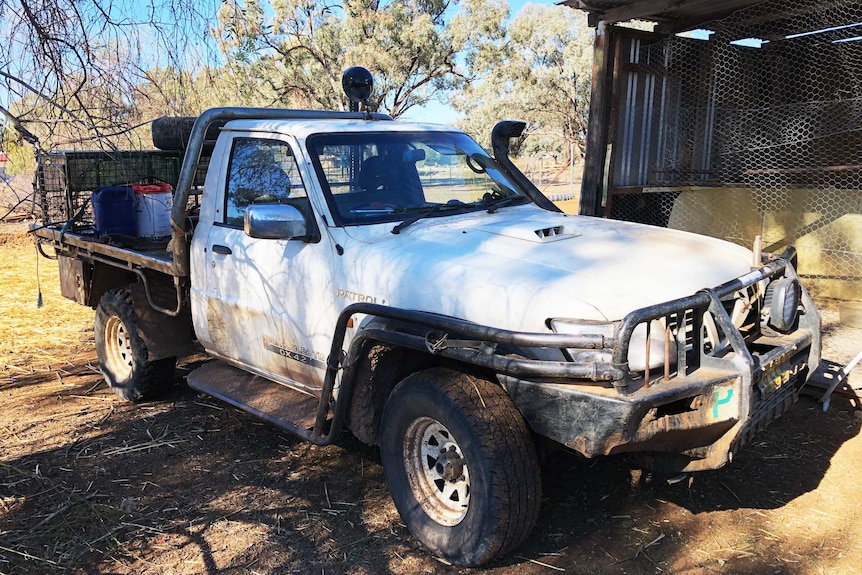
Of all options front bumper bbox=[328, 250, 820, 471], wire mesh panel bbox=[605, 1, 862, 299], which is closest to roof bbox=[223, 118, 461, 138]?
front bumper bbox=[328, 250, 820, 471]

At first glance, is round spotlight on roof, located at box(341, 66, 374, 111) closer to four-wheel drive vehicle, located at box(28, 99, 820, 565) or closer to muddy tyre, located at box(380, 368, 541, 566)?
four-wheel drive vehicle, located at box(28, 99, 820, 565)

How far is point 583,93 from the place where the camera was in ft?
103

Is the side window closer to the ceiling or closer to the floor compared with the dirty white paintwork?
closer to the ceiling

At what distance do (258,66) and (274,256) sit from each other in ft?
77.3

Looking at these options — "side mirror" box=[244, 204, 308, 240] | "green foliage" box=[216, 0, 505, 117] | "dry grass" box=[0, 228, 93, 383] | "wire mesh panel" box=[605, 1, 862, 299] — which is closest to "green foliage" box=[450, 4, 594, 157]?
"green foliage" box=[216, 0, 505, 117]

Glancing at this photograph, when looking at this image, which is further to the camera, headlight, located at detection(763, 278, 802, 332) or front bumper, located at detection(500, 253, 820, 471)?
headlight, located at detection(763, 278, 802, 332)

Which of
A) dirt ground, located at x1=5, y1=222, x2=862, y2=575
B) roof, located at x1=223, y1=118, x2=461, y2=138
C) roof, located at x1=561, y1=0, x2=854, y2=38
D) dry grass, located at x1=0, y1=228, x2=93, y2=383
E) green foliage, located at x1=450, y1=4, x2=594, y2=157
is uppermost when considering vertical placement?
green foliage, located at x1=450, y1=4, x2=594, y2=157

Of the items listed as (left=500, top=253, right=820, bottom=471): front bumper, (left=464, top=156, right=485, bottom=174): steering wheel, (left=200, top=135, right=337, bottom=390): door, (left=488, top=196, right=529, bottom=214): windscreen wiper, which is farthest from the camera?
(left=464, top=156, right=485, bottom=174): steering wheel

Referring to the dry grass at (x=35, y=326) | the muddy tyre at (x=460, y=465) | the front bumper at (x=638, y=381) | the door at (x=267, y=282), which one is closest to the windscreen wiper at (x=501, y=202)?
the door at (x=267, y=282)

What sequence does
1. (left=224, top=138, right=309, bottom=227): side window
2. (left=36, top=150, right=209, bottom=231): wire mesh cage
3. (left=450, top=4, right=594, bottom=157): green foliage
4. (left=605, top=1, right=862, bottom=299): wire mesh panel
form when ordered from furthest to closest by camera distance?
(left=450, top=4, right=594, bottom=157): green foliage, (left=605, top=1, right=862, bottom=299): wire mesh panel, (left=36, top=150, right=209, bottom=231): wire mesh cage, (left=224, top=138, right=309, bottom=227): side window

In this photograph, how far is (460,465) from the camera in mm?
3385

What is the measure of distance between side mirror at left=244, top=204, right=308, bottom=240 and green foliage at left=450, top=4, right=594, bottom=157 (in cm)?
2682

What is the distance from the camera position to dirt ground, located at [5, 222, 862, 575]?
3.54 m

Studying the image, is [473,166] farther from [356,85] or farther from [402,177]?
[356,85]
